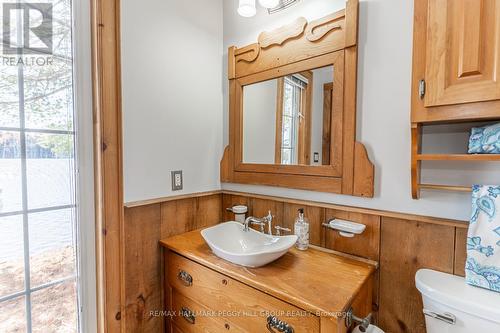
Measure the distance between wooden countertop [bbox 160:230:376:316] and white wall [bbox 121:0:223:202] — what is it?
19.3 inches

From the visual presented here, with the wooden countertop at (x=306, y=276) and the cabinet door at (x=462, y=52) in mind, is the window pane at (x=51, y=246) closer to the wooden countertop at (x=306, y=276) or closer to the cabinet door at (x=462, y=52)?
the wooden countertop at (x=306, y=276)

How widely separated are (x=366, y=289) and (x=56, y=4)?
1810 mm

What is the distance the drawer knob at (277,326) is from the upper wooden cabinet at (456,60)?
88 centimetres

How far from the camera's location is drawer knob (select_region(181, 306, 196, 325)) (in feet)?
4.18

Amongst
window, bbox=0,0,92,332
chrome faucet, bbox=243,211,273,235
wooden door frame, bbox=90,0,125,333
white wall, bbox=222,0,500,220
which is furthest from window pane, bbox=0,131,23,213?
white wall, bbox=222,0,500,220

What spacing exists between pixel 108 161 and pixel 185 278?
709 mm

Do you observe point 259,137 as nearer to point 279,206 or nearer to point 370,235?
point 279,206

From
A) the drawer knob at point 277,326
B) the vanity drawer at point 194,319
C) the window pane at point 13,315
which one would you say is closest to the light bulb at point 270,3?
the drawer knob at point 277,326

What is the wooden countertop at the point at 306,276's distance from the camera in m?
0.86

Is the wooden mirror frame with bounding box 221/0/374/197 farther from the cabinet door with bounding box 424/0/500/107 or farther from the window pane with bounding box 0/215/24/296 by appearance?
the window pane with bounding box 0/215/24/296

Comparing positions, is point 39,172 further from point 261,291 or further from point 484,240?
point 484,240

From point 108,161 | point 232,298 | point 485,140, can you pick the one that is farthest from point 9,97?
point 485,140

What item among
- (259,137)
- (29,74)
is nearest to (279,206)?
(259,137)

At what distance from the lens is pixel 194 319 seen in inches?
49.8
